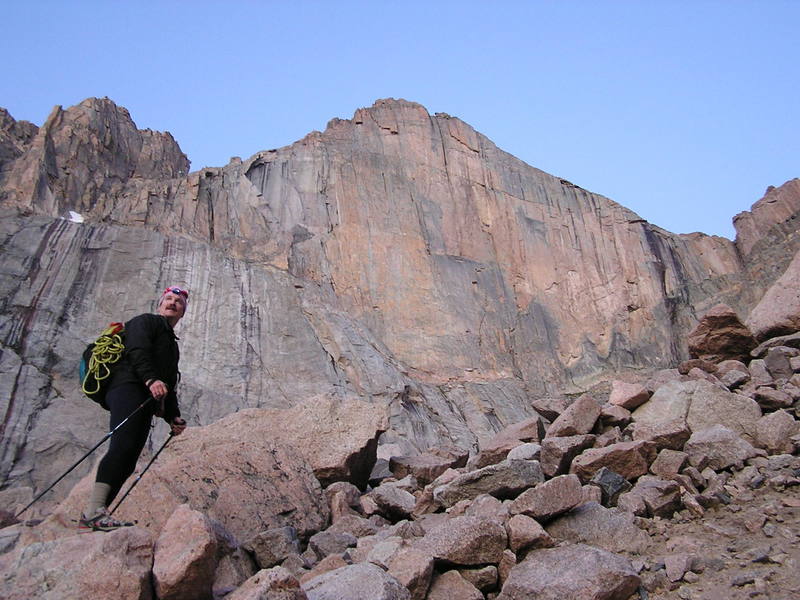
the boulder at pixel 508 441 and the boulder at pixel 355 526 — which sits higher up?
the boulder at pixel 508 441

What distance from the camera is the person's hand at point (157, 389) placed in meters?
4.84

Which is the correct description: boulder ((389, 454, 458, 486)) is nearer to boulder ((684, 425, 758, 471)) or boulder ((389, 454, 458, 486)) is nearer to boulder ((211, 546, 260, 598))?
boulder ((684, 425, 758, 471))

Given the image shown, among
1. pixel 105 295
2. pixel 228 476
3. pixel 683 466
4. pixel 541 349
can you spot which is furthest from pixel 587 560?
pixel 541 349

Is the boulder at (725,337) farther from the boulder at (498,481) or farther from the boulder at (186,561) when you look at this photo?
the boulder at (186,561)

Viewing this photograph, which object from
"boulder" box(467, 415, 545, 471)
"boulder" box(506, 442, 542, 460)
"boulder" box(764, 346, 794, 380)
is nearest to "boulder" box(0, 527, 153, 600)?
"boulder" box(506, 442, 542, 460)

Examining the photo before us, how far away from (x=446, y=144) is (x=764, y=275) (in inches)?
759

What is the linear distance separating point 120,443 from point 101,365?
0.64 m

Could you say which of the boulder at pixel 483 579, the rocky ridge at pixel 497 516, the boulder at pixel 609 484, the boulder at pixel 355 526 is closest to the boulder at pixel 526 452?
the rocky ridge at pixel 497 516

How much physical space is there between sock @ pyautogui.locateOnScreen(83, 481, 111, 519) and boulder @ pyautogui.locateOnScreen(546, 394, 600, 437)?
474cm

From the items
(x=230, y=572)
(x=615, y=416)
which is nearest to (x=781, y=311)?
(x=615, y=416)

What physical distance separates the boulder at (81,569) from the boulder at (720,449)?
484 cm

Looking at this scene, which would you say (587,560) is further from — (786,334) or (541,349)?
(541,349)

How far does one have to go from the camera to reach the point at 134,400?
4926 millimetres

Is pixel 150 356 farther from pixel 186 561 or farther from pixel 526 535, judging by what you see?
pixel 526 535
